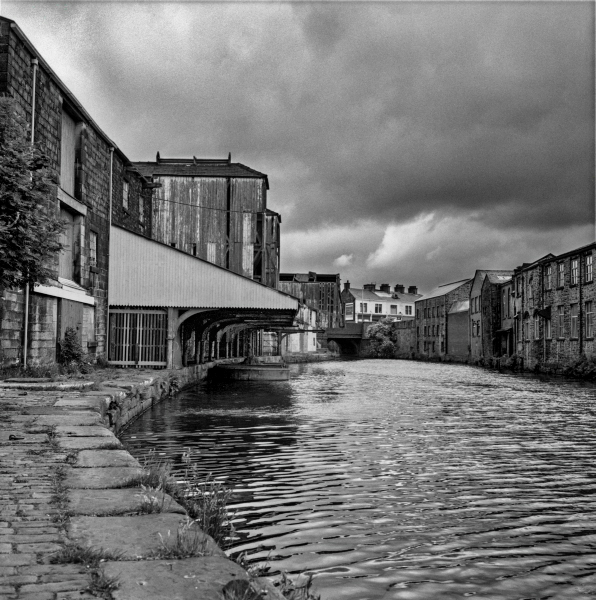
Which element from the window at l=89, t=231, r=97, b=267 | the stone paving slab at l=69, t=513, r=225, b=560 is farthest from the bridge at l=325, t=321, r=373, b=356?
the stone paving slab at l=69, t=513, r=225, b=560

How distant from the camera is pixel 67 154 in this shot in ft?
60.8

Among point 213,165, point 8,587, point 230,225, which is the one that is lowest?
point 8,587

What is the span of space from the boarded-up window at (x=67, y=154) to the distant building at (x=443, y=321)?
45986 millimetres

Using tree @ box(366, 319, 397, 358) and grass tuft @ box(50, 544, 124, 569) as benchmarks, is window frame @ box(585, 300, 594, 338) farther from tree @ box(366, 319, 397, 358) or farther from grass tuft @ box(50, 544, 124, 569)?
tree @ box(366, 319, 397, 358)

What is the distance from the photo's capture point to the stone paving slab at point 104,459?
18.2 ft

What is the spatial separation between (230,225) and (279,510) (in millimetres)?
29560

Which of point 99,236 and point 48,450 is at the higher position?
point 99,236

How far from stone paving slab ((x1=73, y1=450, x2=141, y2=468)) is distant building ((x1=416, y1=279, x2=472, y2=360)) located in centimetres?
5527

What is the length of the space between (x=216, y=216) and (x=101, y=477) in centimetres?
3095

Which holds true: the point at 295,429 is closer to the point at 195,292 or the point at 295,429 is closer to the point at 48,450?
the point at 48,450

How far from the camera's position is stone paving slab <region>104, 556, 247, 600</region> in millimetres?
2855

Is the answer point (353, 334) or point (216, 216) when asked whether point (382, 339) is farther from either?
point (216, 216)

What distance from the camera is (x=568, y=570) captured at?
198 inches

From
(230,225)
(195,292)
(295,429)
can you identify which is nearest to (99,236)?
(195,292)
